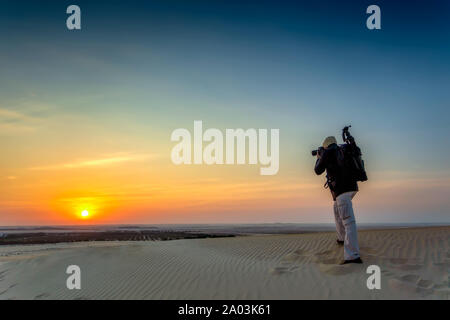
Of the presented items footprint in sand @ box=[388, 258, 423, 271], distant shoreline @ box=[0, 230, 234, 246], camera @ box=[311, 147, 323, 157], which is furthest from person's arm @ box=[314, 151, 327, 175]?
distant shoreline @ box=[0, 230, 234, 246]

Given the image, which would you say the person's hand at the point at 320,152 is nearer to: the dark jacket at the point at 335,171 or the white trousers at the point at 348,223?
the dark jacket at the point at 335,171

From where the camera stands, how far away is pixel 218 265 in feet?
36.7

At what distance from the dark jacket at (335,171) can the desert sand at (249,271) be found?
1841 mm

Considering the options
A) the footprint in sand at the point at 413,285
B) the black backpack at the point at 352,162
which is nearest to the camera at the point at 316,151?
the black backpack at the point at 352,162

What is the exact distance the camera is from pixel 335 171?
9.75 meters

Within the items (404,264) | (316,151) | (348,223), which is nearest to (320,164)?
(316,151)

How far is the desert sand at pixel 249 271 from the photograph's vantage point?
845 centimetres

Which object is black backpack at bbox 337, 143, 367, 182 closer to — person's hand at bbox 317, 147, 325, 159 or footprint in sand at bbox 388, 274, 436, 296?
person's hand at bbox 317, 147, 325, 159

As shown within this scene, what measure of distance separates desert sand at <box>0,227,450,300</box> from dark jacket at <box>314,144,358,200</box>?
184 cm
